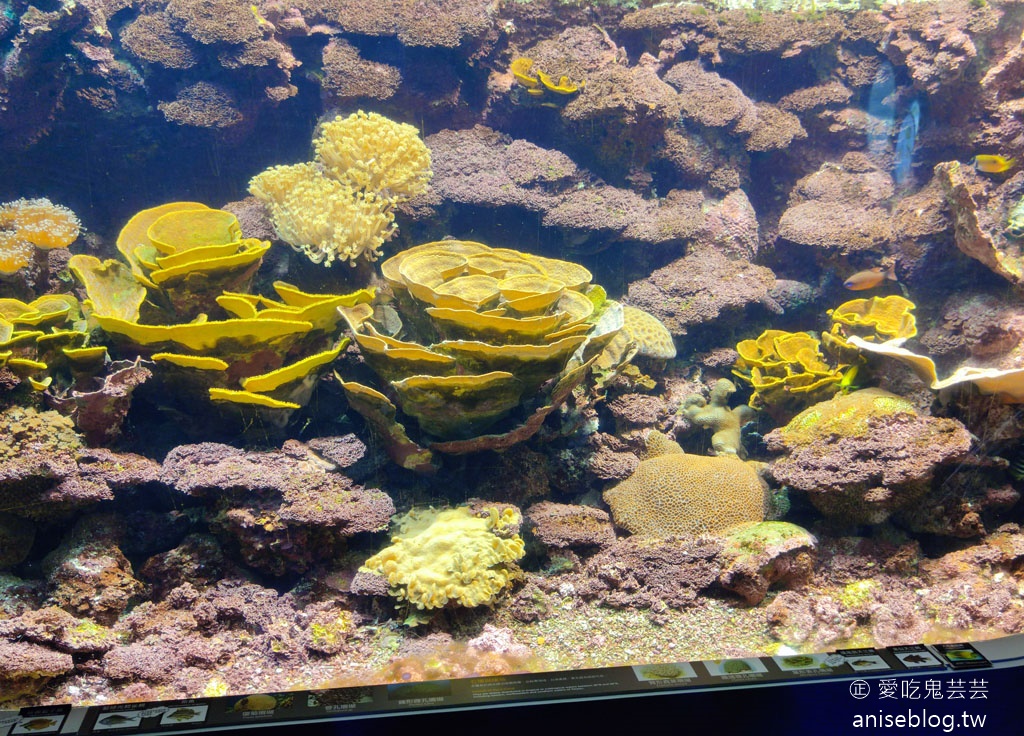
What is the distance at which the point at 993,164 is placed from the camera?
4.27 m

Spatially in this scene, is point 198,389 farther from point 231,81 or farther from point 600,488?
point 231,81

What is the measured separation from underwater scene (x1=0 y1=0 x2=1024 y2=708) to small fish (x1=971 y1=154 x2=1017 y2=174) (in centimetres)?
3

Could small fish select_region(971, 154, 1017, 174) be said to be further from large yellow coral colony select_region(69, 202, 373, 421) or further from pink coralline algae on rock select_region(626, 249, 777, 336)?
large yellow coral colony select_region(69, 202, 373, 421)

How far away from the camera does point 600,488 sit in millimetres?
3697

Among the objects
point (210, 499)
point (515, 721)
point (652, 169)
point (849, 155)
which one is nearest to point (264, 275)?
point (210, 499)

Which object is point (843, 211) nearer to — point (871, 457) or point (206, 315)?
point (871, 457)

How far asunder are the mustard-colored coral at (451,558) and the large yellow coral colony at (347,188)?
198 centimetres

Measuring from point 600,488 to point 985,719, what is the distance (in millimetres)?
2171

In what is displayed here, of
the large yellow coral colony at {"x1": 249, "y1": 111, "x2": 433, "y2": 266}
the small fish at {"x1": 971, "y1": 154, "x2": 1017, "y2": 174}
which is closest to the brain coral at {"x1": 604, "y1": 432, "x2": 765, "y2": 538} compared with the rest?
the large yellow coral colony at {"x1": 249, "y1": 111, "x2": 433, "y2": 266}

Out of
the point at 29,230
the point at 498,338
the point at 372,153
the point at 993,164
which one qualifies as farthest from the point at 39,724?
the point at 993,164

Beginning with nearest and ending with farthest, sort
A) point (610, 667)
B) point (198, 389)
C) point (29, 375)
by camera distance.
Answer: point (610, 667) < point (29, 375) < point (198, 389)

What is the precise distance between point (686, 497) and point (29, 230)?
4.29 meters

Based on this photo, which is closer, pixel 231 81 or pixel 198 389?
pixel 198 389

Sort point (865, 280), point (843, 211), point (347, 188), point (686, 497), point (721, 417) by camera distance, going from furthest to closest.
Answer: point (843, 211) → point (865, 280) → point (721, 417) → point (347, 188) → point (686, 497)
